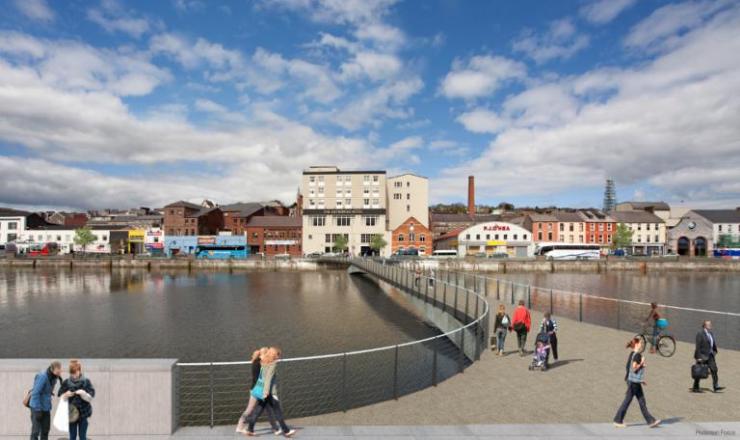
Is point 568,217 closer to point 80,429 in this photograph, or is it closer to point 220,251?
point 220,251

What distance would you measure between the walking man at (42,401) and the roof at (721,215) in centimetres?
13682

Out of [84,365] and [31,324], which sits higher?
[84,365]

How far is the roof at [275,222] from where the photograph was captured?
371ft

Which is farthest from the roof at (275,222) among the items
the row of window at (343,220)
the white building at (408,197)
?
the white building at (408,197)

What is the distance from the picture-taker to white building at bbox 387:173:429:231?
109 m

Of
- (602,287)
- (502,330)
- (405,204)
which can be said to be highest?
(405,204)

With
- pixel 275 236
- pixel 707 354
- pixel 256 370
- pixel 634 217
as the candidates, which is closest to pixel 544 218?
pixel 634 217

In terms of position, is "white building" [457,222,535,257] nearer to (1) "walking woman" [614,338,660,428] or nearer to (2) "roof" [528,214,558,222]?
(2) "roof" [528,214,558,222]

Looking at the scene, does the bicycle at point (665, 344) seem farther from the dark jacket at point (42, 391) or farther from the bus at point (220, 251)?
the bus at point (220, 251)

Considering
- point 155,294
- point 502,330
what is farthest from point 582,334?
point 155,294

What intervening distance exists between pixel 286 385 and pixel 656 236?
126 m

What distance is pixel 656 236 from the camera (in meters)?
116

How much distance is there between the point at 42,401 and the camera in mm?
7902

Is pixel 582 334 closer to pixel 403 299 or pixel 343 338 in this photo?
pixel 343 338
